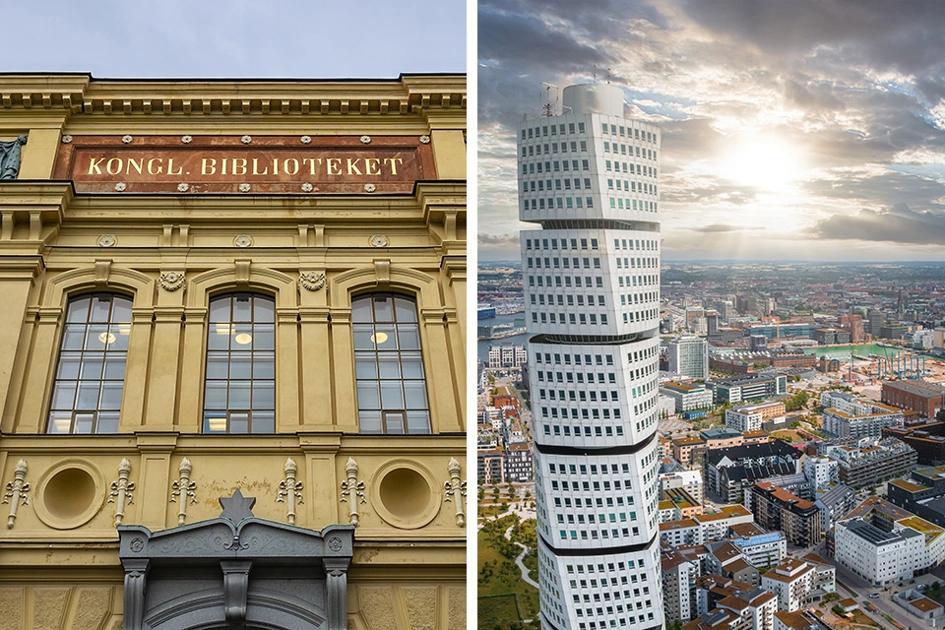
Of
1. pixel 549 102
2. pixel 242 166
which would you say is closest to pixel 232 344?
pixel 242 166

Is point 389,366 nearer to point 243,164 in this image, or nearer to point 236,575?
point 236,575

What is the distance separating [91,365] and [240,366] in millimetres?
1719

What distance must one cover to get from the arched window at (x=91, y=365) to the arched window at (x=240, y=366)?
3.40 ft

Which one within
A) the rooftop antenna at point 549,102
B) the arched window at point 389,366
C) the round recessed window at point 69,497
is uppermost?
the rooftop antenna at point 549,102

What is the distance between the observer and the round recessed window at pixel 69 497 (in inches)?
377

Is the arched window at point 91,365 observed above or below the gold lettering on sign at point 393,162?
below

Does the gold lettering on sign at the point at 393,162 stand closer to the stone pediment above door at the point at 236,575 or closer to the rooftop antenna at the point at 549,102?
the rooftop antenna at the point at 549,102

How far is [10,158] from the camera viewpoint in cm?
1198

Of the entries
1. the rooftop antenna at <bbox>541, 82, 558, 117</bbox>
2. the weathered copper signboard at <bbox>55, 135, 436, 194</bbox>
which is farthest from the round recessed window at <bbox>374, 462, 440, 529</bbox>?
the rooftop antenna at <bbox>541, 82, 558, 117</bbox>

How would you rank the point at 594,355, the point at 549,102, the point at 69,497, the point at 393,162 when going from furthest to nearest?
the point at 594,355
the point at 393,162
the point at 549,102
the point at 69,497

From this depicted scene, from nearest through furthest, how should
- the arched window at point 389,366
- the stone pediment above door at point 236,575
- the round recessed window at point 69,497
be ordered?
the stone pediment above door at point 236,575
the round recessed window at point 69,497
the arched window at point 389,366

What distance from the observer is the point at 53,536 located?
940 cm

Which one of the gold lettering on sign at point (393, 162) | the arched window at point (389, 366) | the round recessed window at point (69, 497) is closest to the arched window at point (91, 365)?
the round recessed window at point (69, 497)

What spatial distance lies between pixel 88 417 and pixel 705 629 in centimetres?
746
